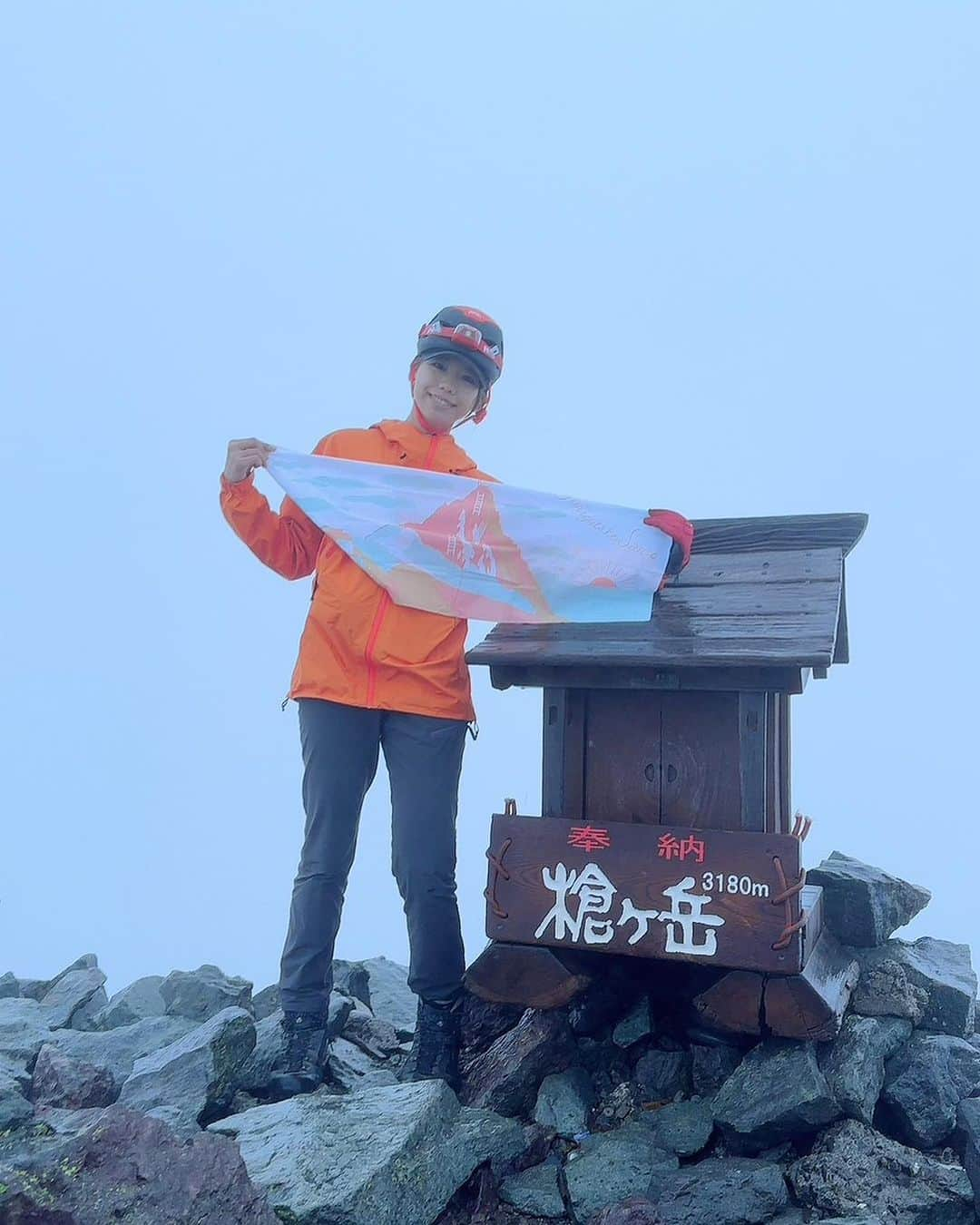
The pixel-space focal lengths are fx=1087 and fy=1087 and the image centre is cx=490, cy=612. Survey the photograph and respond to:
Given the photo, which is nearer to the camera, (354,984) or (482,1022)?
(482,1022)

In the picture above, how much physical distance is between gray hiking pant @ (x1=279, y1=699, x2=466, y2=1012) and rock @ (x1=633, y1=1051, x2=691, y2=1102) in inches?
33.5

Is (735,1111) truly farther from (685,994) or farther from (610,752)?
(610,752)

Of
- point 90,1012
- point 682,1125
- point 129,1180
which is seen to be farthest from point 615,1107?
point 90,1012

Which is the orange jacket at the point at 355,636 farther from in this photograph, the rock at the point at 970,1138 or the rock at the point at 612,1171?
the rock at the point at 970,1138

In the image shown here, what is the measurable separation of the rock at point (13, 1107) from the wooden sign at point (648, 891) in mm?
1855

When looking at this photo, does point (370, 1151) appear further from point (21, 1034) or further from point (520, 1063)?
point (21, 1034)

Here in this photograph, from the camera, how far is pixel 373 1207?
3.26 meters

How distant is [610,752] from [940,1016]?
1733 millimetres

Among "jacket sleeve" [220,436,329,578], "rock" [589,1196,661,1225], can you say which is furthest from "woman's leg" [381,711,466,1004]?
"rock" [589,1196,661,1225]

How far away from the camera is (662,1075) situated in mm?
4371

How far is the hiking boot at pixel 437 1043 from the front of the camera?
4496mm

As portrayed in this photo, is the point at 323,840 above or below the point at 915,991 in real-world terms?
above

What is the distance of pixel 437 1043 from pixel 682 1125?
1.08m

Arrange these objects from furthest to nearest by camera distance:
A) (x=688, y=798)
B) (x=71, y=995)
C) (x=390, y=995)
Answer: (x=390, y=995)
(x=71, y=995)
(x=688, y=798)
